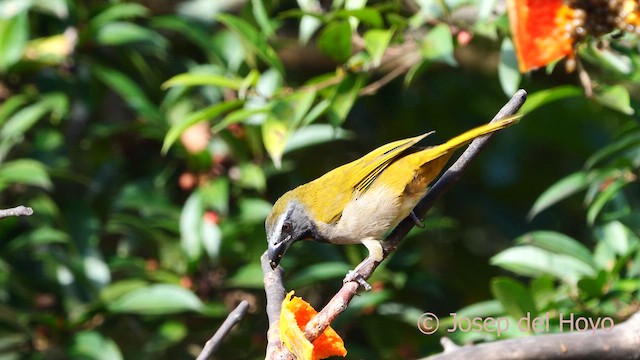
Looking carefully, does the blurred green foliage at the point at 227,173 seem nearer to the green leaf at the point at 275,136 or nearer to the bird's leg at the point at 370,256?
the green leaf at the point at 275,136

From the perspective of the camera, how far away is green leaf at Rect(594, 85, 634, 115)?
3.11 meters

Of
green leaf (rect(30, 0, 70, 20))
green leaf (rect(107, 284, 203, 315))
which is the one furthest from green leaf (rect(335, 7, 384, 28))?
green leaf (rect(30, 0, 70, 20))

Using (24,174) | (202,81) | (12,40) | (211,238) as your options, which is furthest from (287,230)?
(12,40)

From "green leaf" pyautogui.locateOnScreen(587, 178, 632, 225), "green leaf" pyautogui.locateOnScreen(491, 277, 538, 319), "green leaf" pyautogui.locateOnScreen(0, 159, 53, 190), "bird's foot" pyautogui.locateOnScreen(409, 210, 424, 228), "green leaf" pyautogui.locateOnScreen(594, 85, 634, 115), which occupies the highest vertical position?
"bird's foot" pyautogui.locateOnScreen(409, 210, 424, 228)

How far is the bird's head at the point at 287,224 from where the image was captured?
281 cm

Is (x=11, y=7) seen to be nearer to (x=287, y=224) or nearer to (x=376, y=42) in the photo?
(x=376, y=42)

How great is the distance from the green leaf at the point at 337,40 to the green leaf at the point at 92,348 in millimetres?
1317

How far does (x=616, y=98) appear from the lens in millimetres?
3164

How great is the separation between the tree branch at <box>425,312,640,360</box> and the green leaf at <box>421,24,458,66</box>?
50.3 inches

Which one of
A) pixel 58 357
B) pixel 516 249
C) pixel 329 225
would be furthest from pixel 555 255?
pixel 58 357

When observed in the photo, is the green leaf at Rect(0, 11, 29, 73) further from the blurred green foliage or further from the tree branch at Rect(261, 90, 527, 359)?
the tree branch at Rect(261, 90, 527, 359)

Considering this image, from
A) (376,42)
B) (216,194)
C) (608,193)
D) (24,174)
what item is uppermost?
(376,42)

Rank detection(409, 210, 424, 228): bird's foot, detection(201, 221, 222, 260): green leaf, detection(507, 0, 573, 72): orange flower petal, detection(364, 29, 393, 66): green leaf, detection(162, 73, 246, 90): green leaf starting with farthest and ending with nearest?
detection(201, 221, 222, 260): green leaf
detection(162, 73, 246, 90): green leaf
detection(364, 29, 393, 66): green leaf
detection(507, 0, 573, 72): orange flower petal
detection(409, 210, 424, 228): bird's foot

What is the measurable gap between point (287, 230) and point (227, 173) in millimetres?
1120
